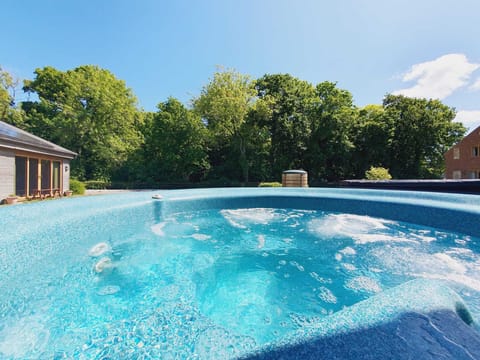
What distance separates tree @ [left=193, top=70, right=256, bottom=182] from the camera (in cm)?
1841

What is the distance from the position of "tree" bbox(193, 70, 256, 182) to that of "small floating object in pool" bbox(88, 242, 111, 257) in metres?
15.8

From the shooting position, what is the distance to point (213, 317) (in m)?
1.96

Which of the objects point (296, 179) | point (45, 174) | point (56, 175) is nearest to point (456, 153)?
point (296, 179)

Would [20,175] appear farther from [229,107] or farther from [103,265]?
[229,107]

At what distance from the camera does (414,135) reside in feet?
67.3

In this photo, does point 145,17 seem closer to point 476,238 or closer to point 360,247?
point 360,247

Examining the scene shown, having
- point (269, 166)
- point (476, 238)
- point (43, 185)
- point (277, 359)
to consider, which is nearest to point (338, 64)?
point (269, 166)

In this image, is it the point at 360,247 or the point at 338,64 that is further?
the point at 338,64

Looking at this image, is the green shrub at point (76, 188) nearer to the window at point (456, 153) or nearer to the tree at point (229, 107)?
the tree at point (229, 107)

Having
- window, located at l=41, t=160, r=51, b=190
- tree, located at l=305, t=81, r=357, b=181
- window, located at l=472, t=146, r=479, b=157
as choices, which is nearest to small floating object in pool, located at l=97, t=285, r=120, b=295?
window, located at l=41, t=160, r=51, b=190

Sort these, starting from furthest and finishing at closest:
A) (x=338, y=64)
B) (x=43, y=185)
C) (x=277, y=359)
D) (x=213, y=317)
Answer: (x=338, y=64)
(x=43, y=185)
(x=213, y=317)
(x=277, y=359)

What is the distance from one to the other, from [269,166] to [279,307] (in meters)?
18.6

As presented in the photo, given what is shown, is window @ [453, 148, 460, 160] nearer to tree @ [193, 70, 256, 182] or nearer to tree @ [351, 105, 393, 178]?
tree @ [351, 105, 393, 178]

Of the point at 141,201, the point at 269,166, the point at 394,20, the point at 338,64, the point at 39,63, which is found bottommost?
the point at 141,201
